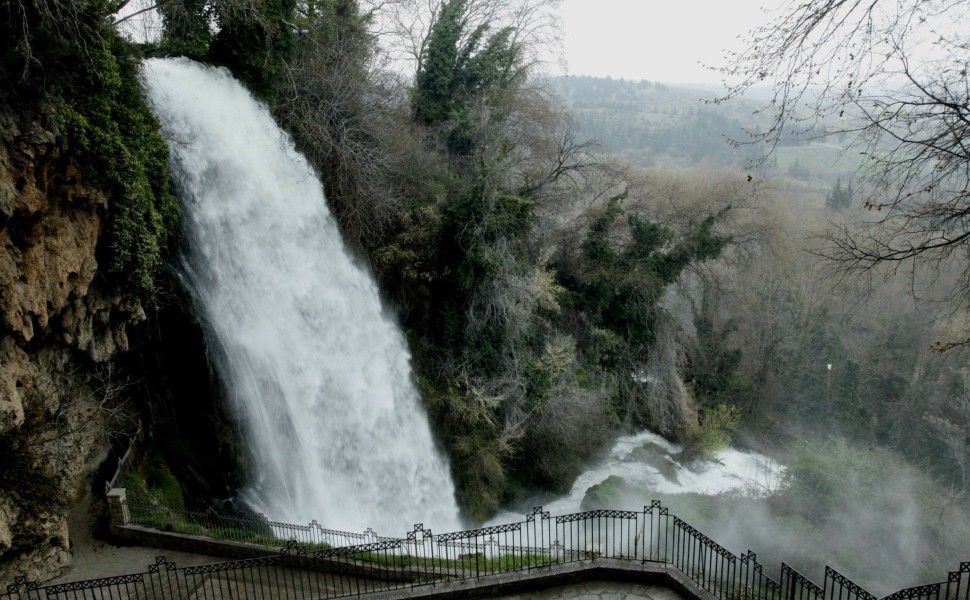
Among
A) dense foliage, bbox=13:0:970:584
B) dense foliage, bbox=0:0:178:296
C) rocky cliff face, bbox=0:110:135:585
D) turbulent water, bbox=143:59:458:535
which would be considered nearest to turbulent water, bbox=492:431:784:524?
dense foliage, bbox=13:0:970:584

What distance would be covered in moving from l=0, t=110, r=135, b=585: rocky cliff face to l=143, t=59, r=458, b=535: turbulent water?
196 centimetres

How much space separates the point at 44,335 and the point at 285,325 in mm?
3886

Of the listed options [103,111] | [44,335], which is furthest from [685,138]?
[44,335]

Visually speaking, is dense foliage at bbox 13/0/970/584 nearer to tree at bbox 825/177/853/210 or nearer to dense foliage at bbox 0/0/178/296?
dense foliage at bbox 0/0/178/296

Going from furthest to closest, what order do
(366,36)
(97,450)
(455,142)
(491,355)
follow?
(455,142), (366,36), (491,355), (97,450)

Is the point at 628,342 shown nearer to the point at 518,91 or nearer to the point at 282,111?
the point at 518,91

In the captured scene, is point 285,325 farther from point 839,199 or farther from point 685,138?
point 685,138

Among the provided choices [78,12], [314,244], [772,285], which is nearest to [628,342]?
[772,285]

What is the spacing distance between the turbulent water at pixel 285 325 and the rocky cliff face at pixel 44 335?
1959 millimetres

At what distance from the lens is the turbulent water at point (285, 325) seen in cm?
1077

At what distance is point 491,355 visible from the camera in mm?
15859

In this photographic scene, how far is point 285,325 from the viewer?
11531 millimetres

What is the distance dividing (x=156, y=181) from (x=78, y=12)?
251cm

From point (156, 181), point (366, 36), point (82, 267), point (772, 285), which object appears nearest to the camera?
point (82, 267)
